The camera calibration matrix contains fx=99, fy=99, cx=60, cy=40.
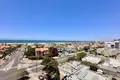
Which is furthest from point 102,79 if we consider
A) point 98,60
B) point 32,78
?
point 98,60

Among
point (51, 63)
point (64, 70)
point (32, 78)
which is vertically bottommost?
point (32, 78)

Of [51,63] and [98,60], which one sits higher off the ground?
[51,63]

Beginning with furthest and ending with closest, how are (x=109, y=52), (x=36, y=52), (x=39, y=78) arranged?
(x=109, y=52) → (x=36, y=52) → (x=39, y=78)

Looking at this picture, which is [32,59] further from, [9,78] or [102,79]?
[102,79]

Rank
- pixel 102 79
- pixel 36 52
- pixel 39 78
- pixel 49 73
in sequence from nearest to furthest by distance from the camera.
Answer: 1. pixel 102 79
2. pixel 49 73
3. pixel 39 78
4. pixel 36 52

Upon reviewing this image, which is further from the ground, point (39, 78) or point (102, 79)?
point (102, 79)

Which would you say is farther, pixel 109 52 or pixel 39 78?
pixel 109 52

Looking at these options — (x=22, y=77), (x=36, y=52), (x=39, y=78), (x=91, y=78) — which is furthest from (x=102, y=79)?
(x=36, y=52)

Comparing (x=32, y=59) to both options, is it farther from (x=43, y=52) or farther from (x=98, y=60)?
(x=98, y=60)

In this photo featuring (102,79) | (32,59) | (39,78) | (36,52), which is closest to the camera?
(102,79)
